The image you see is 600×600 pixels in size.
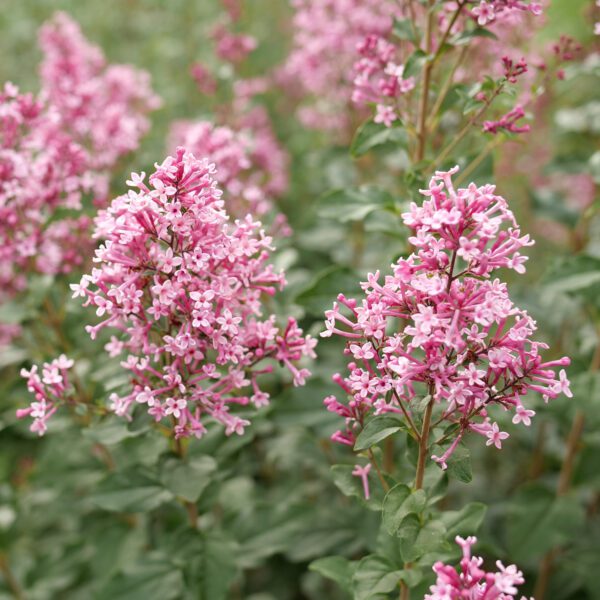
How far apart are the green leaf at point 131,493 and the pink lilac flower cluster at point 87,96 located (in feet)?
4.50

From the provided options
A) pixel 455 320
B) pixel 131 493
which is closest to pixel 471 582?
pixel 455 320

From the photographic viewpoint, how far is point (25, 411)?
196cm

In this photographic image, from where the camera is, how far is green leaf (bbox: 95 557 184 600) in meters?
2.50

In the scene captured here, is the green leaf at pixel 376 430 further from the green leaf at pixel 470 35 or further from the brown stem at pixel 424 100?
the green leaf at pixel 470 35

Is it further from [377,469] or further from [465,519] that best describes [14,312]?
[465,519]

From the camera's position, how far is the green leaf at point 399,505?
1.68 meters

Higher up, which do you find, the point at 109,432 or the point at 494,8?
the point at 494,8

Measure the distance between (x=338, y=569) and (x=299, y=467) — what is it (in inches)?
64.6

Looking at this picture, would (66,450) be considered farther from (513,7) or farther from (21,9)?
(21,9)

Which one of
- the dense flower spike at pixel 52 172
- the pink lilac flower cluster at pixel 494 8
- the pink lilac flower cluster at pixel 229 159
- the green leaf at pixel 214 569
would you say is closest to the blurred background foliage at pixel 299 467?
the green leaf at pixel 214 569

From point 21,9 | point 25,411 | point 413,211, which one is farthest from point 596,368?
point 21,9

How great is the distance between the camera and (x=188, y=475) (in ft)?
7.13

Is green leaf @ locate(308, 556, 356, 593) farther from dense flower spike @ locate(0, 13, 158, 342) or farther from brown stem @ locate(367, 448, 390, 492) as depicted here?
dense flower spike @ locate(0, 13, 158, 342)

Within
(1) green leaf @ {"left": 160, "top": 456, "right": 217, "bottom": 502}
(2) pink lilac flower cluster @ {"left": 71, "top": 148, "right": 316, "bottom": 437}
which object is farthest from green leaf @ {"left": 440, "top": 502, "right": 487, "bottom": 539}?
(1) green leaf @ {"left": 160, "top": 456, "right": 217, "bottom": 502}
